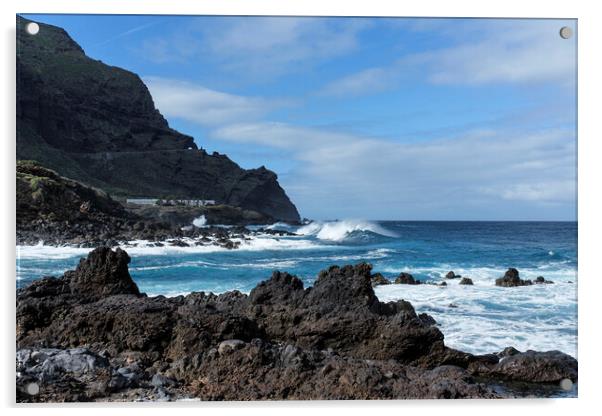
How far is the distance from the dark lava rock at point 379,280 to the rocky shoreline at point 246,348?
117 millimetres

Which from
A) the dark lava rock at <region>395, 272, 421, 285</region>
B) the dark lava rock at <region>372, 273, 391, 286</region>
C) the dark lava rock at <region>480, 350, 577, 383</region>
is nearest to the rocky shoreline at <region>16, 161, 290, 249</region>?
the dark lava rock at <region>372, 273, 391, 286</region>

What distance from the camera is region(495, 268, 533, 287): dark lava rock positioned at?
557 centimetres

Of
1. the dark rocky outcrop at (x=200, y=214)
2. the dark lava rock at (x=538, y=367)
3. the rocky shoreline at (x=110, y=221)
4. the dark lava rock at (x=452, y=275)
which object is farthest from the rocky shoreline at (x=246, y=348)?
the dark lava rock at (x=452, y=275)

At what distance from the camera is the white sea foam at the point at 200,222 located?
224 inches

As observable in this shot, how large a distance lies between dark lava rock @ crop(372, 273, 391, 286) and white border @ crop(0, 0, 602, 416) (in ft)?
5.46

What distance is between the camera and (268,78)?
5.36 m

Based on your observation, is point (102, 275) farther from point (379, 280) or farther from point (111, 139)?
point (379, 280)

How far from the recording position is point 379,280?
562 cm

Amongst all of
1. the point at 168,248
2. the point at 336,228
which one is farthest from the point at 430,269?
the point at 168,248

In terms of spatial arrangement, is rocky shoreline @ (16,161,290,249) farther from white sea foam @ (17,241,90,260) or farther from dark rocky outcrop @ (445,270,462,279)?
dark rocky outcrop @ (445,270,462,279)

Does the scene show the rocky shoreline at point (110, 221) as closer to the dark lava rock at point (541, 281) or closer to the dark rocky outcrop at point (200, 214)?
the dark rocky outcrop at point (200, 214)

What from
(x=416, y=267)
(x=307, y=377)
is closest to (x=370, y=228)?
(x=416, y=267)
